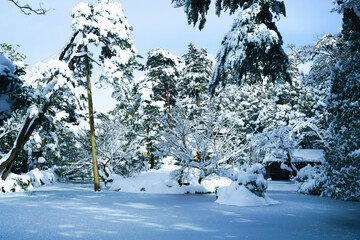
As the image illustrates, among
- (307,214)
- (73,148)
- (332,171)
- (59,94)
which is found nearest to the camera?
(307,214)

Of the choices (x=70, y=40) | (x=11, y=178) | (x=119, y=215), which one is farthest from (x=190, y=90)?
(x=119, y=215)

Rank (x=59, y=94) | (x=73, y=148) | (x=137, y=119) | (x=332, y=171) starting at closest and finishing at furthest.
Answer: (x=332, y=171) → (x=59, y=94) → (x=137, y=119) → (x=73, y=148)

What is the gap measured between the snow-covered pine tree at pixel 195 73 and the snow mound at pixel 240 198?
2025cm

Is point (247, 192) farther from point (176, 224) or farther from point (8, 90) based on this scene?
point (8, 90)

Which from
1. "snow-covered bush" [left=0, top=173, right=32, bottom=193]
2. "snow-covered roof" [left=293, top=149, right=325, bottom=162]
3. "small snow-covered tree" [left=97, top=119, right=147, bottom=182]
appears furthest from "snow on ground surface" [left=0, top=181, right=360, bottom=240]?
"snow-covered roof" [left=293, top=149, right=325, bottom=162]

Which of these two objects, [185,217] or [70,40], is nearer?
[185,217]

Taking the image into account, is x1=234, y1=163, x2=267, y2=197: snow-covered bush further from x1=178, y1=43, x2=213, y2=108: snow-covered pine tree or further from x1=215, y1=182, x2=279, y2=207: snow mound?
x1=178, y1=43, x2=213, y2=108: snow-covered pine tree

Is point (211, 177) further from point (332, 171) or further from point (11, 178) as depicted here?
point (11, 178)

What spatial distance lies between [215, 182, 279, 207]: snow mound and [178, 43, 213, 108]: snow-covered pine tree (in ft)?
66.4

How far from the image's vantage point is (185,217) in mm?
9000

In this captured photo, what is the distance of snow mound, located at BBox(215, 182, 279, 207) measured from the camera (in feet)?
40.0

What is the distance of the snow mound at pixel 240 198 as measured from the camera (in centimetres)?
1220

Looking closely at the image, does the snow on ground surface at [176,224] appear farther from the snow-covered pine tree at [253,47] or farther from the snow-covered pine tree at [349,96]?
the snow-covered pine tree at [253,47]

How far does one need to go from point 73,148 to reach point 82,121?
9.81 meters
